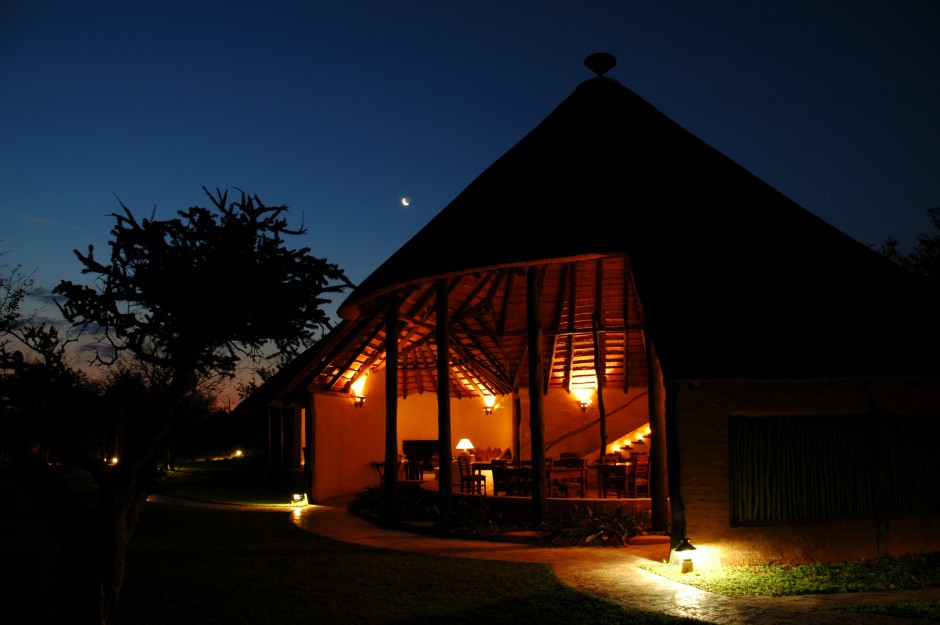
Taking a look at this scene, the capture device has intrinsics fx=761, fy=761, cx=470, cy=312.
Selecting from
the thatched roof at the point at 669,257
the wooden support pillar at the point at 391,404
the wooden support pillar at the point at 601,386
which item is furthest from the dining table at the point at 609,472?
the wooden support pillar at the point at 601,386

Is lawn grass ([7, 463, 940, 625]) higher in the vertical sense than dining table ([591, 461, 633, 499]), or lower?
lower

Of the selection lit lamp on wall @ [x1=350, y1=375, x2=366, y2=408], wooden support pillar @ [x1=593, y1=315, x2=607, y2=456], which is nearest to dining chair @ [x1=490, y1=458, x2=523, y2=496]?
wooden support pillar @ [x1=593, y1=315, x2=607, y2=456]

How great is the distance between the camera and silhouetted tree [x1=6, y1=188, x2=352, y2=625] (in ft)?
20.8

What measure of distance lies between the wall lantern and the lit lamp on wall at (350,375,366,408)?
12.7 meters

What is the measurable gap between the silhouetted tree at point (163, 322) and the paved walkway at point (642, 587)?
452cm

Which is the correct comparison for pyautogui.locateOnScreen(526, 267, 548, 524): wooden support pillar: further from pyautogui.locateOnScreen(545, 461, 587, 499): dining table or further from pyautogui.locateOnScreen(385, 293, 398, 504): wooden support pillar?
pyautogui.locateOnScreen(385, 293, 398, 504): wooden support pillar

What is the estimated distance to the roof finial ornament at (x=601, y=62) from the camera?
17375 millimetres

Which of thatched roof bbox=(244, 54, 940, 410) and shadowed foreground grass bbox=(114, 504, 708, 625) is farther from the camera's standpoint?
thatched roof bbox=(244, 54, 940, 410)

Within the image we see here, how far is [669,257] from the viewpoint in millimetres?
12070

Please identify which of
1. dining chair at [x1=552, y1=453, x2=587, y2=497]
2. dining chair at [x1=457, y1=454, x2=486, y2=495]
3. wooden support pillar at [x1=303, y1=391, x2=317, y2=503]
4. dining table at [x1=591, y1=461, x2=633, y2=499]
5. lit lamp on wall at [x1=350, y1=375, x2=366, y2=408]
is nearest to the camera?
dining table at [x1=591, y1=461, x2=633, y2=499]

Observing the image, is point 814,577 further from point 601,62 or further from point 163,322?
point 601,62

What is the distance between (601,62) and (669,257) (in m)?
7.18

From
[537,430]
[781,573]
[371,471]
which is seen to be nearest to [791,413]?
[781,573]

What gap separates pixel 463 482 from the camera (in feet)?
52.9
